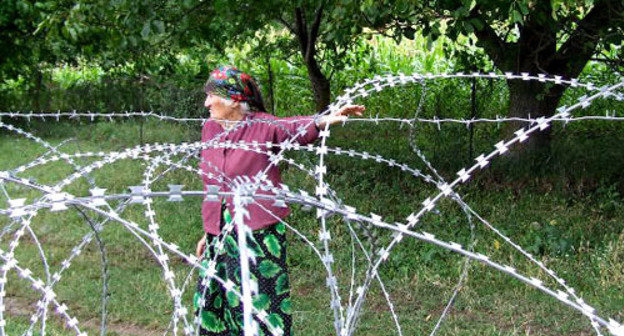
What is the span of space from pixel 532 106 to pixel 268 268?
4497 millimetres

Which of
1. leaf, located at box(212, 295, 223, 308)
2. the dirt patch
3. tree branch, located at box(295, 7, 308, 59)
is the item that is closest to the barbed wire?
leaf, located at box(212, 295, 223, 308)

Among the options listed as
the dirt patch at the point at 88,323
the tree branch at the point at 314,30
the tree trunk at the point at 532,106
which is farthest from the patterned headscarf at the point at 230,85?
the tree trunk at the point at 532,106

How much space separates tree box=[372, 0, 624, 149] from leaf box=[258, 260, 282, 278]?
2300 millimetres

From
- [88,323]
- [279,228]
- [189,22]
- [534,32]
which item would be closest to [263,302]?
[279,228]

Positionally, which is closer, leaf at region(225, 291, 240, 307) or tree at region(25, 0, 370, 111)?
leaf at region(225, 291, 240, 307)

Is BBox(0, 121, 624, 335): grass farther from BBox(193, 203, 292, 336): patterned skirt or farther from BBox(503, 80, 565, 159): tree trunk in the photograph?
BBox(193, 203, 292, 336): patterned skirt

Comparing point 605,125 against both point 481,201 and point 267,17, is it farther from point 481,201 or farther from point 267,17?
point 267,17

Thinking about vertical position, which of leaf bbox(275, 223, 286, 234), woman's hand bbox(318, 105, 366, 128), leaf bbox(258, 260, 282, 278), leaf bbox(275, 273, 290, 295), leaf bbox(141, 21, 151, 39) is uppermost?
leaf bbox(141, 21, 151, 39)

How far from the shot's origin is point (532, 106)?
23.8 feet

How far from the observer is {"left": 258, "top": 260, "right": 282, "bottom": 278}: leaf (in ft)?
11.9

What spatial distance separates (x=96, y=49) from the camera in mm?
8727

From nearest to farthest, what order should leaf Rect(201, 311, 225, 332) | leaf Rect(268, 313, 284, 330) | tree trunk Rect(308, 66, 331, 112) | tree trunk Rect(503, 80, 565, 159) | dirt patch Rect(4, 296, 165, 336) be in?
leaf Rect(268, 313, 284, 330) → leaf Rect(201, 311, 225, 332) → dirt patch Rect(4, 296, 165, 336) → tree trunk Rect(503, 80, 565, 159) → tree trunk Rect(308, 66, 331, 112)

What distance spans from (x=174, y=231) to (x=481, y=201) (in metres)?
3.00

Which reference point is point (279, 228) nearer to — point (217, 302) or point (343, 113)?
point (217, 302)
